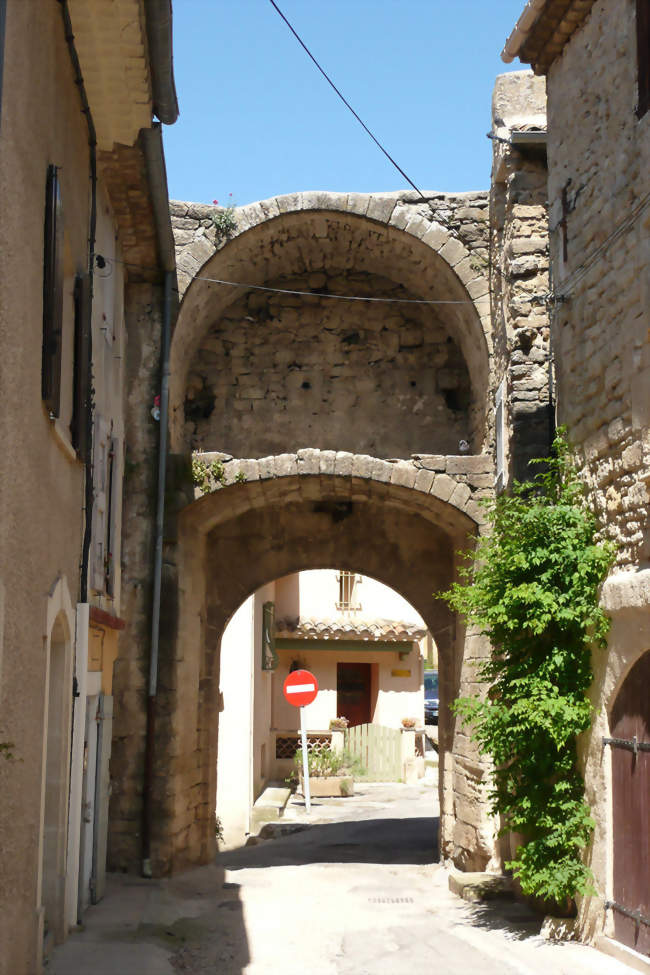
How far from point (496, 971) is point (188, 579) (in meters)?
5.05

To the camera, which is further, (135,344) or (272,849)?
(272,849)

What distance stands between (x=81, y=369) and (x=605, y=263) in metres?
3.36

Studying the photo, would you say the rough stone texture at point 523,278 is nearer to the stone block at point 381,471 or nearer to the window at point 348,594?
the stone block at point 381,471

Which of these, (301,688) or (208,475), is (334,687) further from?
(208,475)

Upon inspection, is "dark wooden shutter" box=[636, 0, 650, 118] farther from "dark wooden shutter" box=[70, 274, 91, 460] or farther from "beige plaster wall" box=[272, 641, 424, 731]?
"beige plaster wall" box=[272, 641, 424, 731]

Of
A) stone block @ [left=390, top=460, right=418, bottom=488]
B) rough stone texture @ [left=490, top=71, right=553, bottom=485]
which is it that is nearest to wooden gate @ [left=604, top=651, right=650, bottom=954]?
rough stone texture @ [left=490, top=71, right=553, bottom=485]

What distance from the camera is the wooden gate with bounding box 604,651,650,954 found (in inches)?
231

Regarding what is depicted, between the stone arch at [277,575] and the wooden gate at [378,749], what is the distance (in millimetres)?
9811

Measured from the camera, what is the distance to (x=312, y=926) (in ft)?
25.4

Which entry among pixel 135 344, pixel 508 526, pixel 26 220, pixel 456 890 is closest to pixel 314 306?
pixel 135 344

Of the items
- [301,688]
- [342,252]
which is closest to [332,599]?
[301,688]

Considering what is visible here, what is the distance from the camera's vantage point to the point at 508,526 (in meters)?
7.41

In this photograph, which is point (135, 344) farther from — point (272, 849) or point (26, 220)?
point (272, 849)

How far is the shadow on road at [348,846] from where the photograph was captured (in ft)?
37.1
